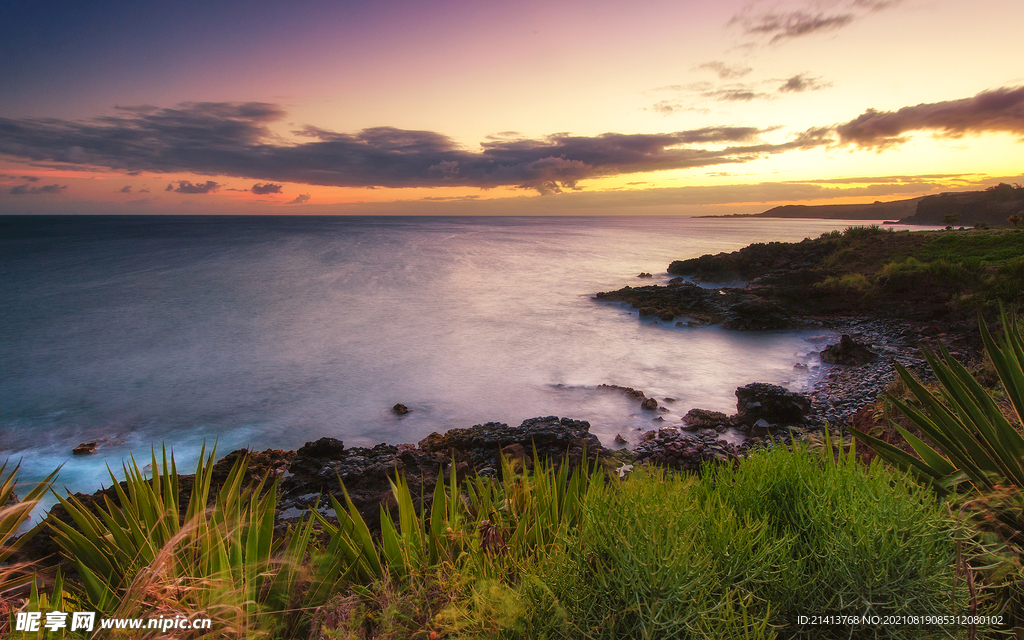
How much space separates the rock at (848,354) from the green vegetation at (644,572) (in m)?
12.8

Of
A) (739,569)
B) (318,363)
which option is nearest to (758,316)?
(318,363)

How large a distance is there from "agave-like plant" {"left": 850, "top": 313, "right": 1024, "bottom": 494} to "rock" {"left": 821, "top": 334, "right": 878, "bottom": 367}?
11.4 meters

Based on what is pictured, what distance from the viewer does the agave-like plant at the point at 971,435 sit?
237cm

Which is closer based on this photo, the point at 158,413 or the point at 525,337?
the point at 158,413

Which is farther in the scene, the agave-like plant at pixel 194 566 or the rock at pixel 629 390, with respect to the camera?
the rock at pixel 629 390

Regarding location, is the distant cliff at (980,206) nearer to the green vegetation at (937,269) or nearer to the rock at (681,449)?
the green vegetation at (937,269)

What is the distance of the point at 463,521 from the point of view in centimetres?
263

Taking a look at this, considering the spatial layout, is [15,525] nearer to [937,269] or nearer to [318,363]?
[318,363]

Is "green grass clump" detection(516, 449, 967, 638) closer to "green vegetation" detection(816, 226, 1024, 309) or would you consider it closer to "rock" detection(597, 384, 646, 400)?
"rock" detection(597, 384, 646, 400)

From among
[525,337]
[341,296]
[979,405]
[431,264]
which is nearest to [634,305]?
[525,337]

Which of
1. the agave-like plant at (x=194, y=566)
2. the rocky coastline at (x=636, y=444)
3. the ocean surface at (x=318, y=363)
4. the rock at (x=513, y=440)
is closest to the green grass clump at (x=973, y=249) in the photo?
the rocky coastline at (x=636, y=444)

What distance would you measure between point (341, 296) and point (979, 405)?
29279 millimetres

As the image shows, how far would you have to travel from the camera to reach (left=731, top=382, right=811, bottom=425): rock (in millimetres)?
9031

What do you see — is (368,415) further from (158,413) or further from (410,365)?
(158,413)
